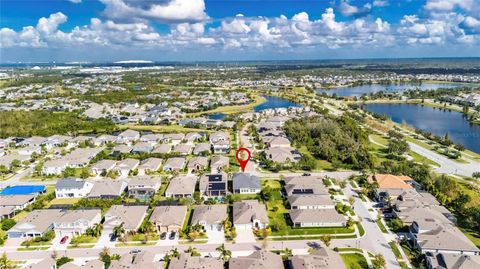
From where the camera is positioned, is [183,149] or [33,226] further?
[183,149]

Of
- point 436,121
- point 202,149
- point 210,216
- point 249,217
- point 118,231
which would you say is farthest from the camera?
point 436,121

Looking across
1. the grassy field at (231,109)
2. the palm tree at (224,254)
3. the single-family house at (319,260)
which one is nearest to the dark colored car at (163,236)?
the palm tree at (224,254)

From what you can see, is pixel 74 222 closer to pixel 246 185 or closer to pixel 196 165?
pixel 246 185

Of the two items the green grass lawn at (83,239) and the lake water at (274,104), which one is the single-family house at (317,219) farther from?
the lake water at (274,104)

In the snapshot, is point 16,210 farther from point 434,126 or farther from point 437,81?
point 437,81

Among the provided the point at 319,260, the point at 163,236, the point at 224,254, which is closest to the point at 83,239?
the point at 163,236

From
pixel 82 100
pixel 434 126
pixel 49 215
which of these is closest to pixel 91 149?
pixel 49 215

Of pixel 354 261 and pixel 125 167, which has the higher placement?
pixel 125 167
